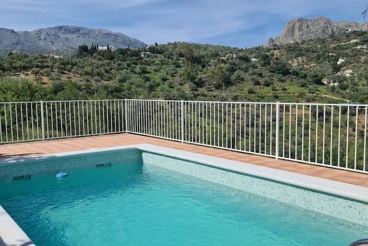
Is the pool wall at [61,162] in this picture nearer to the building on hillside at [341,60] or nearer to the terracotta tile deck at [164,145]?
the terracotta tile deck at [164,145]

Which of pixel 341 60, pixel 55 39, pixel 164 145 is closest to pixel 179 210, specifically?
pixel 164 145

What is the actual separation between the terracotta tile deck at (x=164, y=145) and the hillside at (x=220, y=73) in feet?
55.3

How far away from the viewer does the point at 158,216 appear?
3.88 metres

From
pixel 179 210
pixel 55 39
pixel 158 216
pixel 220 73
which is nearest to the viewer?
pixel 158 216

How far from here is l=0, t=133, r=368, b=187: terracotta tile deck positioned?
4.22 meters

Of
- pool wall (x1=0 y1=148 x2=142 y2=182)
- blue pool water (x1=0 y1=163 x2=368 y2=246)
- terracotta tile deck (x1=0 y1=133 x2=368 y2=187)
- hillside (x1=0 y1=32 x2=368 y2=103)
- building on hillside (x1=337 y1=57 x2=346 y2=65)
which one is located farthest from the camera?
building on hillside (x1=337 y1=57 x2=346 y2=65)

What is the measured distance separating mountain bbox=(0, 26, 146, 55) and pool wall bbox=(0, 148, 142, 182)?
319 ft

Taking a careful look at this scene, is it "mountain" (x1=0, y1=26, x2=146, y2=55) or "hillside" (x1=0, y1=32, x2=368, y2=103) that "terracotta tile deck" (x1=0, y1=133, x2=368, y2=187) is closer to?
"hillside" (x1=0, y1=32, x2=368, y2=103)

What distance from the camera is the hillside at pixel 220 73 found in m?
29.0

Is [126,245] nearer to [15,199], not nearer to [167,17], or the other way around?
[15,199]

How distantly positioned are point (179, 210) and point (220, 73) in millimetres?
32252

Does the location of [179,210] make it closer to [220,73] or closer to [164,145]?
[164,145]

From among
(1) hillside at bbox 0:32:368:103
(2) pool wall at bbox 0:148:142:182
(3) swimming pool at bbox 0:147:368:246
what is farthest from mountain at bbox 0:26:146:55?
(3) swimming pool at bbox 0:147:368:246

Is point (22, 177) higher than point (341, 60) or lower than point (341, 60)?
lower
